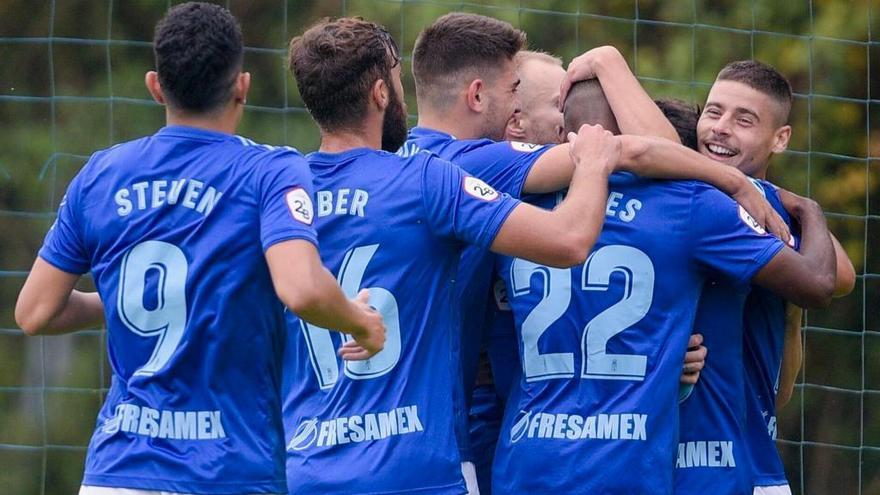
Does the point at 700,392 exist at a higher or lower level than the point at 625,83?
lower

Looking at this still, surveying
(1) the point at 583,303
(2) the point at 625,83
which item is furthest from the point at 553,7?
(1) the point at 583,303

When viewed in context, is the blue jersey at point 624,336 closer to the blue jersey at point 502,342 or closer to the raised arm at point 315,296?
the blue jersey at point 502,342

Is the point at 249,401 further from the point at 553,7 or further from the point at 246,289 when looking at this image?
the point at 553,7

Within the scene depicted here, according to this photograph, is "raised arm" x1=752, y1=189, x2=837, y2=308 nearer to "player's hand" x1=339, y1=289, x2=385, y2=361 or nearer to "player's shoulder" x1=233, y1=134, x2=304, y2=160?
"player's hand" x1=339, y1=289, x2=385, y2=361

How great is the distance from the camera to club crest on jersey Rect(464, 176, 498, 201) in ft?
12.4

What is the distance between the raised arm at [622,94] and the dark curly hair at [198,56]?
1.22 m

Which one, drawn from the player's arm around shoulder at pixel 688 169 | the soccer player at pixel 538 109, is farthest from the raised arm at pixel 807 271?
the soccer player at pixel 538 109

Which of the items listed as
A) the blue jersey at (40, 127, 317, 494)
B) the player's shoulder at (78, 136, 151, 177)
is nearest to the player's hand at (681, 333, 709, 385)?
the blue jersey at (40, 127, 317, 494)

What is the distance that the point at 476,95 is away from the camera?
4.43m

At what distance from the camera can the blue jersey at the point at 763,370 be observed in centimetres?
436

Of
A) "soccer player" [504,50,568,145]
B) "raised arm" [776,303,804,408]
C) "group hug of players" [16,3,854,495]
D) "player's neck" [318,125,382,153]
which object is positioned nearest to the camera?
"group hug of players" [16,3,854,495]

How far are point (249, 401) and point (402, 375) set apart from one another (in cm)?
41

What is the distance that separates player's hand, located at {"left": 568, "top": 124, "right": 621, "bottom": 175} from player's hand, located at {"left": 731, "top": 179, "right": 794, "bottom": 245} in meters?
0.44

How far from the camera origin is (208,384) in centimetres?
363
